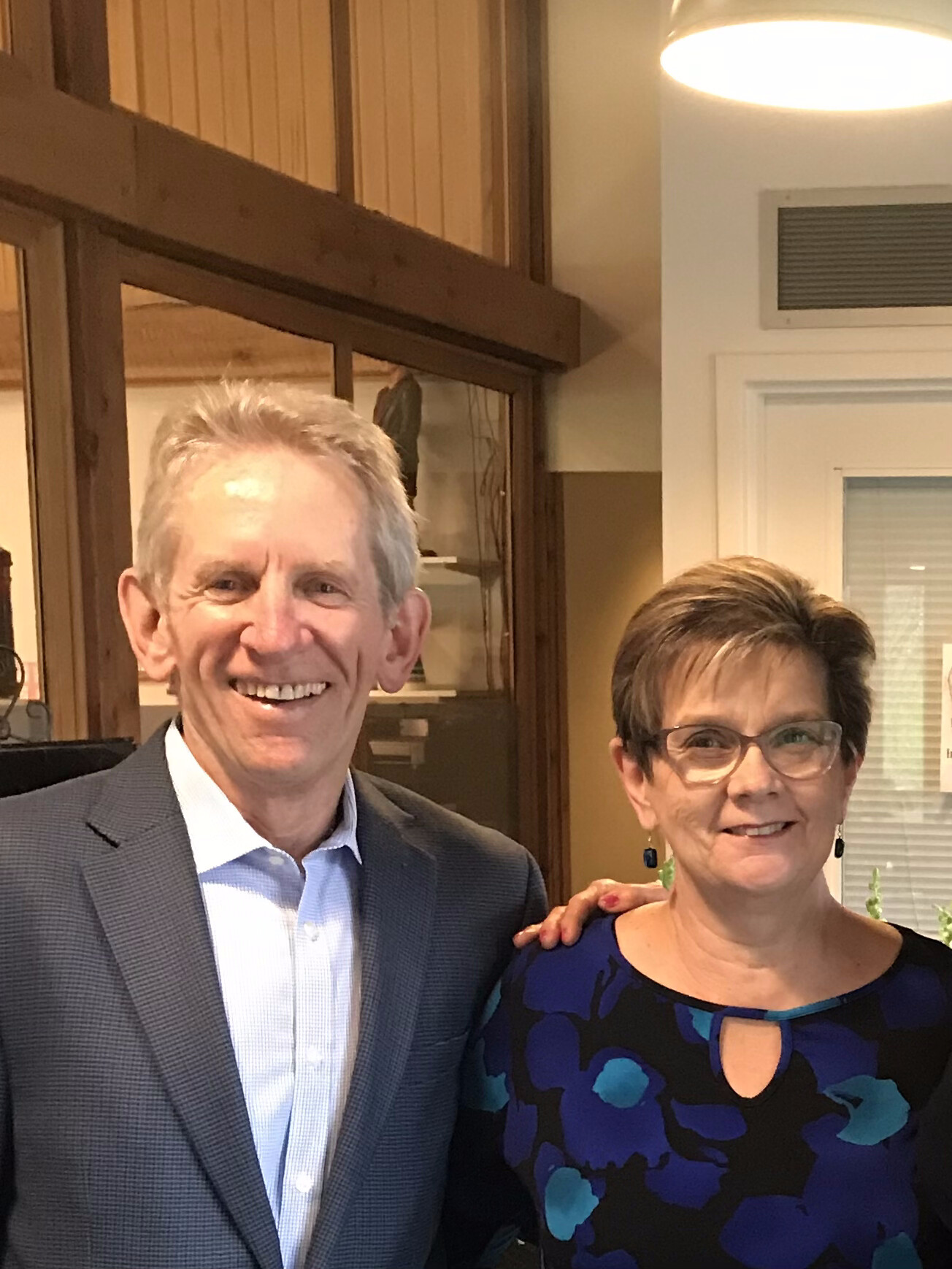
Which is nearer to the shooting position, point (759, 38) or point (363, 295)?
point (759, 38)

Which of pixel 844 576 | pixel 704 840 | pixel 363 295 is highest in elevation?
pixel 363 295

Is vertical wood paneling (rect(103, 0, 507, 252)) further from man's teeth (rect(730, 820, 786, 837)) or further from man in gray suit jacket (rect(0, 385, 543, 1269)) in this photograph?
man's teeth (rect(730, 820, 786, 837))

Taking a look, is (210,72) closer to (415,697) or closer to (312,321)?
(312,321)

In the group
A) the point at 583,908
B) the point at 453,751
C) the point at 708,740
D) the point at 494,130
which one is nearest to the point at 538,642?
the point at 453,751

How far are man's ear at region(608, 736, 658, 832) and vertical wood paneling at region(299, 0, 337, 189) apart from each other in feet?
8.10

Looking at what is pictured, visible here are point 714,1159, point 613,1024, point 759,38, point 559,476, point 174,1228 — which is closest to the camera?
point 174,1228

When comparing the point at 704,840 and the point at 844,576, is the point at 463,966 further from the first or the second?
the point at 844,576

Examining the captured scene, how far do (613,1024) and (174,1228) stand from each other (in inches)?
19.4

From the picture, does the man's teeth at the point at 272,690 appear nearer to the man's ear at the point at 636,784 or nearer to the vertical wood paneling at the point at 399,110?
the man's ear at the point at 636,784

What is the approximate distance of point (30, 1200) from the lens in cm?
126

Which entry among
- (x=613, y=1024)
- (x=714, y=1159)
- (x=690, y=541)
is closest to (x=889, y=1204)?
(x=714, y=1159)

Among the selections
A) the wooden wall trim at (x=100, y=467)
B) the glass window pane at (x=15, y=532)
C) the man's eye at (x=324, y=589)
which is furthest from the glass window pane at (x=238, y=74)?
the man's eye at (x=324, y=589)

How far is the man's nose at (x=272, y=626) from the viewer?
4.26ft

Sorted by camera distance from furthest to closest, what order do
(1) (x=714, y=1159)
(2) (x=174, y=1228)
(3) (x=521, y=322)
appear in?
(3) (x=521, y=322)
(1) (x=714, y=1159)
(2) (x=174, y=1228)
